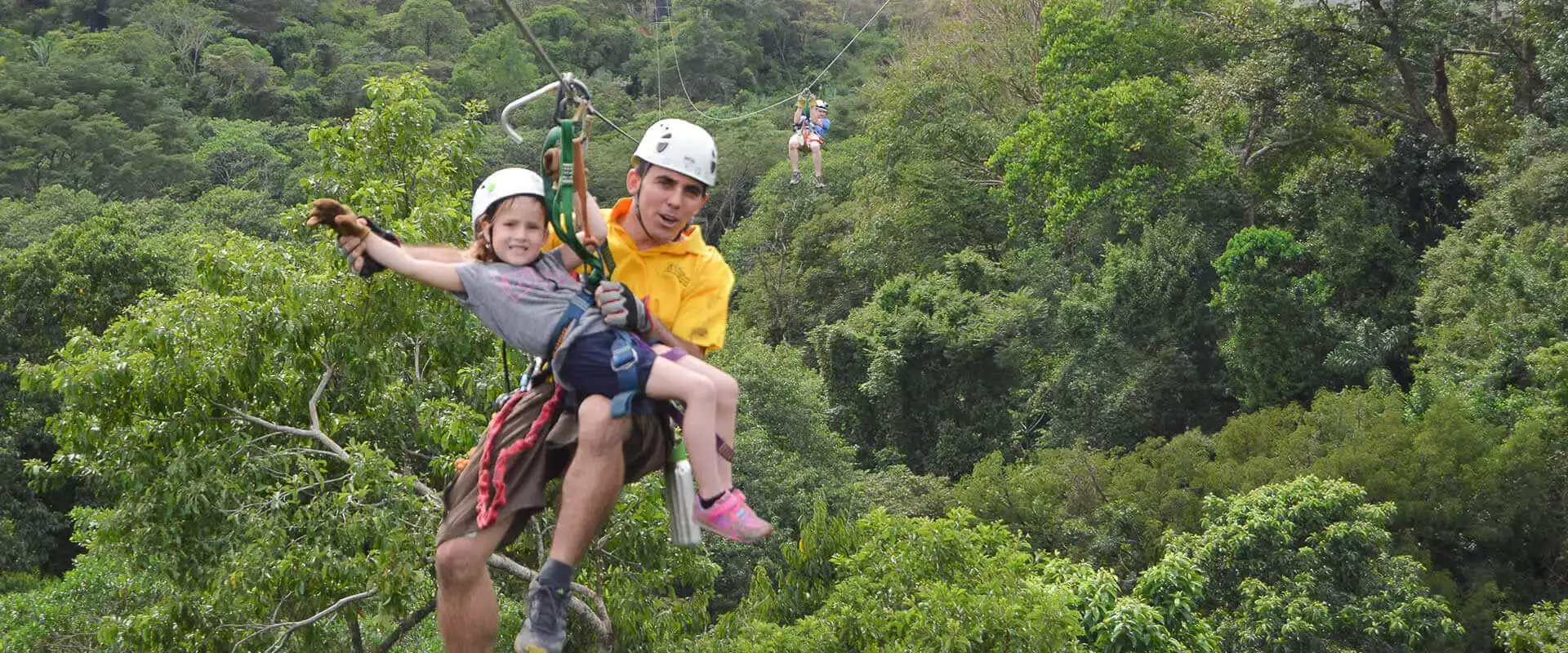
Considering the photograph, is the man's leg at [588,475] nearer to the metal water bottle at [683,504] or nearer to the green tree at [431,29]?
the metal water bottle at [683,504]

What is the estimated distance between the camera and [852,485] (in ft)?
67.1

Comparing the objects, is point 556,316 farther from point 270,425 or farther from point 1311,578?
point 1311,578

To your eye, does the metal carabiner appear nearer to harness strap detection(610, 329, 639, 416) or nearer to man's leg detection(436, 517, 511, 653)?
harness strap detection(610, 329, 639, 416)

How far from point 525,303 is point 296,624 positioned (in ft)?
12.6

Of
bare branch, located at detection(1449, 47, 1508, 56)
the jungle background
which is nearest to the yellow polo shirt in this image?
the jungle background

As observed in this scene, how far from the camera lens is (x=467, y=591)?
362 cm

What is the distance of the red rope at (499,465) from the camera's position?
3.57 m

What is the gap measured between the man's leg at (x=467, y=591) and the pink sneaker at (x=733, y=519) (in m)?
0.47

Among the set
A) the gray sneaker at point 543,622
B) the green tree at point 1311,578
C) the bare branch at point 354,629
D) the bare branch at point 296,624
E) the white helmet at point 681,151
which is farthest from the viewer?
the green tree at point 1311,578

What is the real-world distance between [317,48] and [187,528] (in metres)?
49.0

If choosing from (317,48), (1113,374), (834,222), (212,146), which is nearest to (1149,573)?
(1113,374)

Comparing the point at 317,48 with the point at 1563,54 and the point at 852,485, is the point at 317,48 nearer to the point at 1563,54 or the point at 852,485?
the point at 852,485

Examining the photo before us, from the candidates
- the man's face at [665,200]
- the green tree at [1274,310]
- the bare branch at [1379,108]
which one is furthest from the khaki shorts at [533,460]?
the bare branch at [1379,108]

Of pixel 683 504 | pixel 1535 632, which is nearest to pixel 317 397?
pixel 683 504
